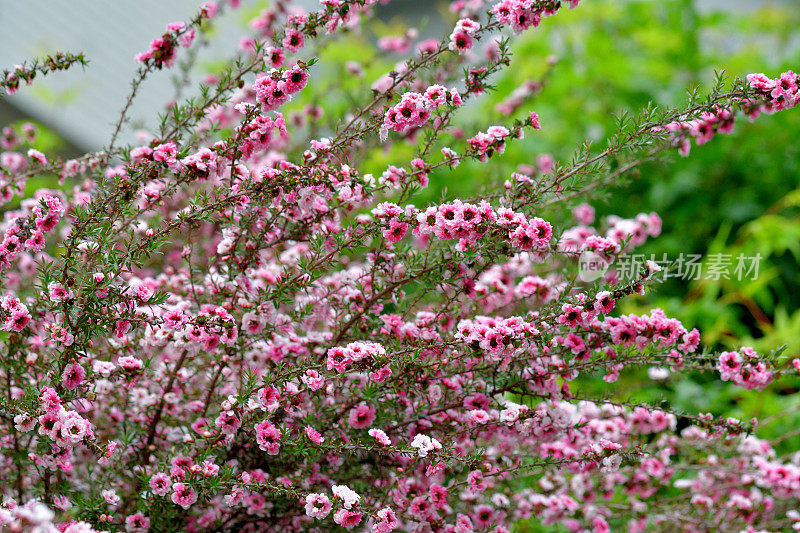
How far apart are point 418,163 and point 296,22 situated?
18.6 inches

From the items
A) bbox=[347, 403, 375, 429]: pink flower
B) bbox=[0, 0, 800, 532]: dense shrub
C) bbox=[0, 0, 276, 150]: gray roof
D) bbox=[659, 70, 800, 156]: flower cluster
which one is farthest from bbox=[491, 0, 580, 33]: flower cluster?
bbox=[0, 0, 276, 150]: gray roof

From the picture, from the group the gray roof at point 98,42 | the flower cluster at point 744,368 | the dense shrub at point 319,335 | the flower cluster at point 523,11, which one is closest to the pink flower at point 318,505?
the dense shrub at point 319,335

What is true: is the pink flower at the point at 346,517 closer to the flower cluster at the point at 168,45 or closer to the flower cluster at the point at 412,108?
the flower cluster at the point at 412,108

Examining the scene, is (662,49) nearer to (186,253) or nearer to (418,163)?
(418,163)

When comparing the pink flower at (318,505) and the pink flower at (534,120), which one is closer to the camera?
the pink flower at (318,505)

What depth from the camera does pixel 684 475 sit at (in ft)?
8.98

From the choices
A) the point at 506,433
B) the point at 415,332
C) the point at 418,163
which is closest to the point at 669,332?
the point at 506,433

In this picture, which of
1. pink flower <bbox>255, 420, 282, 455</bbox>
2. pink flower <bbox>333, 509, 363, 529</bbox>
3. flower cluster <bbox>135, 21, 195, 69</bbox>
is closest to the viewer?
pink flower <bbox>333, 509, 363, 529</bbox>

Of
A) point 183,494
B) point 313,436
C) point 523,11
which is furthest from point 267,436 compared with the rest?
point 523,11

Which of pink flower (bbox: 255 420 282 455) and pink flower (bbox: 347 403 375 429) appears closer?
pink flower (bbox: 255 420 282 455)

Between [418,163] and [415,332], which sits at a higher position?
[418,163]

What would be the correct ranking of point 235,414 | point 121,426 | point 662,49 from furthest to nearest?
1. point 662,49
2. point 121,426
3. point 235,414

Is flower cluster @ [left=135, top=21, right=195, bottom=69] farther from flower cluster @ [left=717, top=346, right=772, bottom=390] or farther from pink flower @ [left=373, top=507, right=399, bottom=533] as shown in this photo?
flower cluster @ [left=717, top=346, right=772, bottom=390]

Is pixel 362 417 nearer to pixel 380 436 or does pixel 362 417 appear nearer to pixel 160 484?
pixel 380 436
